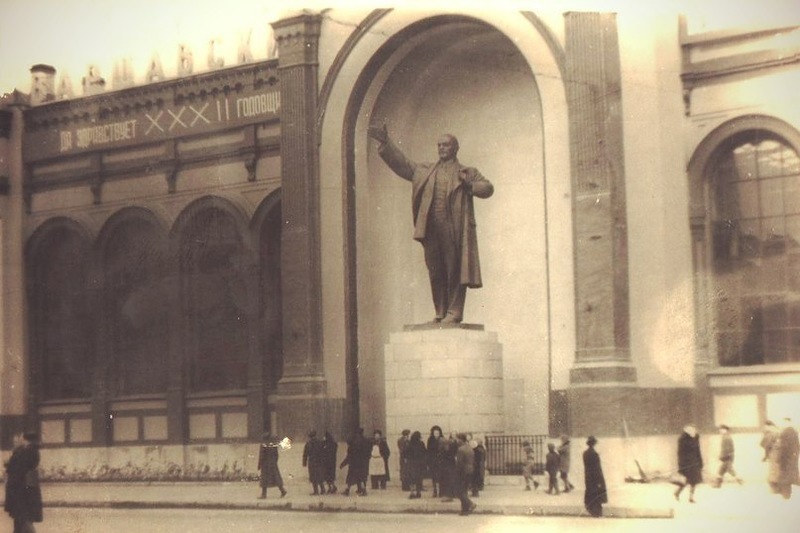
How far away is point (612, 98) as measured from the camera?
17.0 metres

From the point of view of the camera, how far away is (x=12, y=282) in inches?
736

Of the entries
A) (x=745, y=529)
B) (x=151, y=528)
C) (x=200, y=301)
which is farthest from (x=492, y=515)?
(x=200, y=301)

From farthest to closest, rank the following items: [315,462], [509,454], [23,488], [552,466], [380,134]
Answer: [315,462] → [509,454] → [380,134] → [552,466] → [23,488]

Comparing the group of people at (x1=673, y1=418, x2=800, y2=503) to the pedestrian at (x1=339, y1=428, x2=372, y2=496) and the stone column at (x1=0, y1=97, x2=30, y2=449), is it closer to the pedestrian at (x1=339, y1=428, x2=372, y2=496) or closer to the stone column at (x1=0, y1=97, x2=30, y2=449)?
the pedestrian at (x1=339, y1=428, x2=372, y2=496)

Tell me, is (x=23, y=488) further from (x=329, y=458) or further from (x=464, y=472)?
(x=329, y=458)

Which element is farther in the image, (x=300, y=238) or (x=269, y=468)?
(x=300, y=238)

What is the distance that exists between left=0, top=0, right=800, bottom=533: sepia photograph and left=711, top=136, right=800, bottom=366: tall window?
4 cm

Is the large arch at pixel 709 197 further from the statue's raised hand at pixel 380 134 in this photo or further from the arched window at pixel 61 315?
the arched window at pixel 61 315

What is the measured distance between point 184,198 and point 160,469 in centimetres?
377

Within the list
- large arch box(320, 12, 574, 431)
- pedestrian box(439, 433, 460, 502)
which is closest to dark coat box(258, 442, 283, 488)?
pedestrian box(439, 433, 460, 502)

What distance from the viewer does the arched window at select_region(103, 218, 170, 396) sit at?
63.2 feet

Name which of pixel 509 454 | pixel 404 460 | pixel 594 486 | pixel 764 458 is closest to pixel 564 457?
pixel 509 454

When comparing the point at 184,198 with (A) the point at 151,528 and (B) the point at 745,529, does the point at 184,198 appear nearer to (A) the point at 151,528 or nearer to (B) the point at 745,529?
(A) the point at 151,528

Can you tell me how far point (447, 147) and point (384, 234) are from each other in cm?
249
